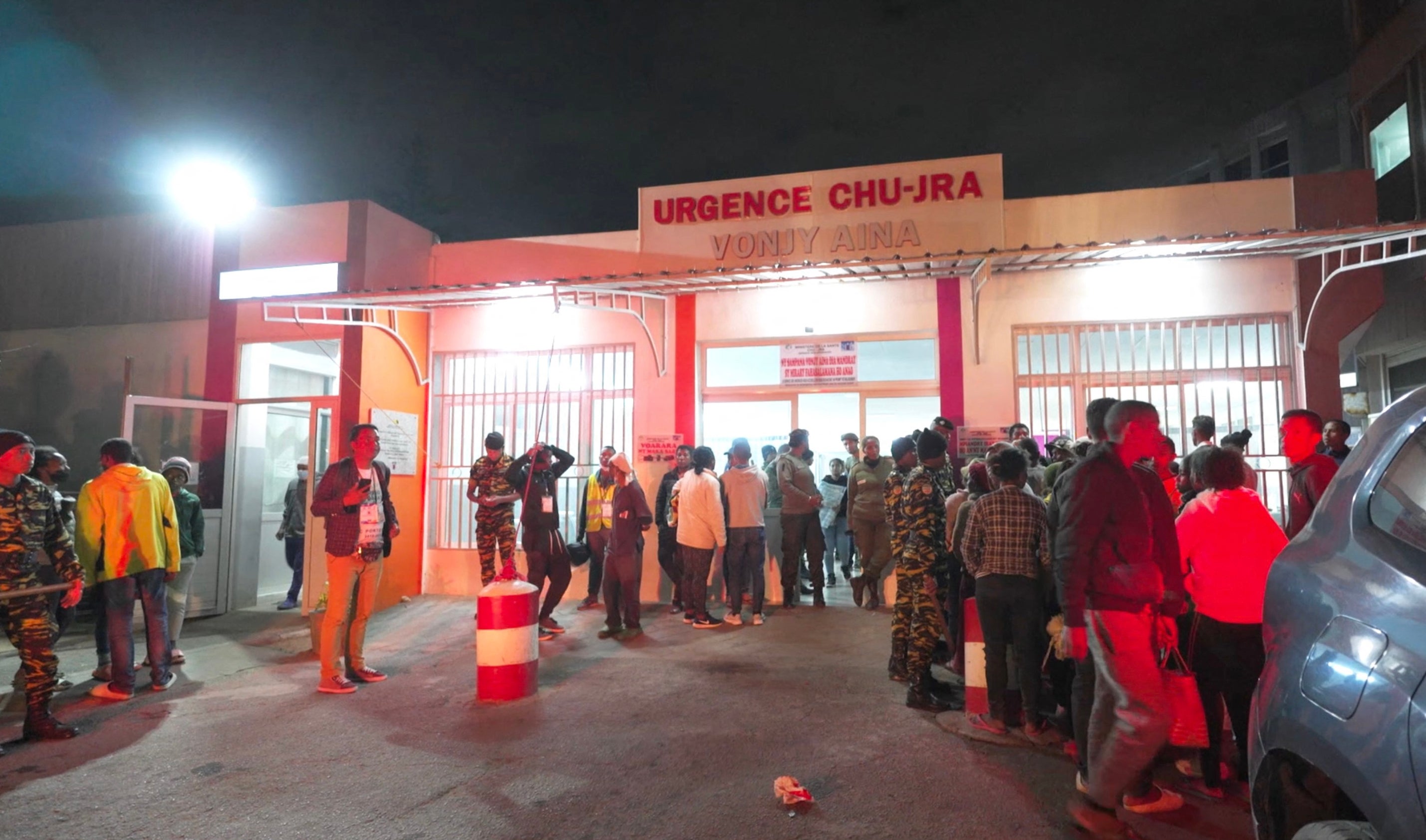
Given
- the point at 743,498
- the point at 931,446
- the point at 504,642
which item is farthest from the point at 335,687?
the point at 931,446

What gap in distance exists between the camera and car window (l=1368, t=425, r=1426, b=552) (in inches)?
77.8

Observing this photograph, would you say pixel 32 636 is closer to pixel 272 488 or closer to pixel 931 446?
pixel 931 446

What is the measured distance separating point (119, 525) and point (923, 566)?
596 cm

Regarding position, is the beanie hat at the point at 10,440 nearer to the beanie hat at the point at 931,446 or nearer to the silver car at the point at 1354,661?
the beanie hat at the point at 931,446

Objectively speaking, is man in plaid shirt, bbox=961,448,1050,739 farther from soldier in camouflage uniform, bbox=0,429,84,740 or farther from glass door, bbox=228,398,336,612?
glass door, bbox=228,398,336,612

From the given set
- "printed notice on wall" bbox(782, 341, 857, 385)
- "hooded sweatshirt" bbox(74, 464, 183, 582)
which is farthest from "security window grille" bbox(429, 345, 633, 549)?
"hooded sweatshirt" bbox(74, 464, 183, 582)

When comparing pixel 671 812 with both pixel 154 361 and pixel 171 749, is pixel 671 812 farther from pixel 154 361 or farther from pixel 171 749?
pixel 154 361

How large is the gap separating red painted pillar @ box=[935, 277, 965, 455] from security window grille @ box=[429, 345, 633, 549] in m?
3.82

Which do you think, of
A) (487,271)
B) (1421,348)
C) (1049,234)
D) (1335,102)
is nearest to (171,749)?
(487,271)

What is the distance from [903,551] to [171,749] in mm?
4863

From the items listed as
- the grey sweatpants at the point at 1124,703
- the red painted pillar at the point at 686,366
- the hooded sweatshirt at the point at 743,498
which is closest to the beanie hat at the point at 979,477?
the grey sweatpants at the point at 1124,703

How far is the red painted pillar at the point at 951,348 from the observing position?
885 centimetres

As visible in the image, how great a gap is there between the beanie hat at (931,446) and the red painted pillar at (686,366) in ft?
14.5

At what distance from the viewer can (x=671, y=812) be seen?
3697mm
